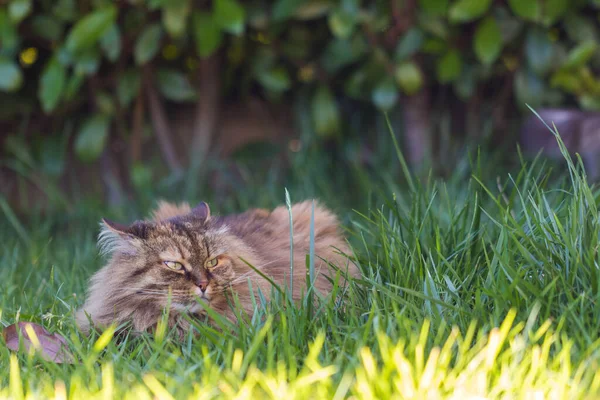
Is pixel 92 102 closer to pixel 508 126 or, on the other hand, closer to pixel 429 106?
pixel 429 106

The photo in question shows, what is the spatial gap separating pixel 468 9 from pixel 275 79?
1.04m

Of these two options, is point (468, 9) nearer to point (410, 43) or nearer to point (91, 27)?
point (410, 43)

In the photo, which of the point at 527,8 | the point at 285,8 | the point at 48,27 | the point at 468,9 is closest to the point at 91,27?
the point at 48,27

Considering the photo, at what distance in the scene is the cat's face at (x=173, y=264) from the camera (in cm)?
205

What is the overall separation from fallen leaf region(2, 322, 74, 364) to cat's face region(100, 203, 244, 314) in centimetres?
22

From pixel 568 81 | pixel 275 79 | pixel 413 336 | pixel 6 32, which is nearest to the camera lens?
pixel 413 336

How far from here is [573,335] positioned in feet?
5.51

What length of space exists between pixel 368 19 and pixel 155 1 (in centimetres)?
98

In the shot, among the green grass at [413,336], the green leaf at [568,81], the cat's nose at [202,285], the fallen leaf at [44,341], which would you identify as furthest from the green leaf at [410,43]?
the fallen leaf at [44,341]

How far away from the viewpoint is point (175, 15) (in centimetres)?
345

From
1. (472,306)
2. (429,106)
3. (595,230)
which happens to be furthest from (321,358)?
(429,106)

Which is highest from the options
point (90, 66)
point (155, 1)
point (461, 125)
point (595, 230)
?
point (155, 1)

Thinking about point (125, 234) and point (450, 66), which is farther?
point (450, 66)

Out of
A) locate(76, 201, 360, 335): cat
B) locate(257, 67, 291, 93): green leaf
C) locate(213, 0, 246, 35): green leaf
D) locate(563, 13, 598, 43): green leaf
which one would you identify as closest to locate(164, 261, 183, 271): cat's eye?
locate(76, 201, 360, 335): cat
